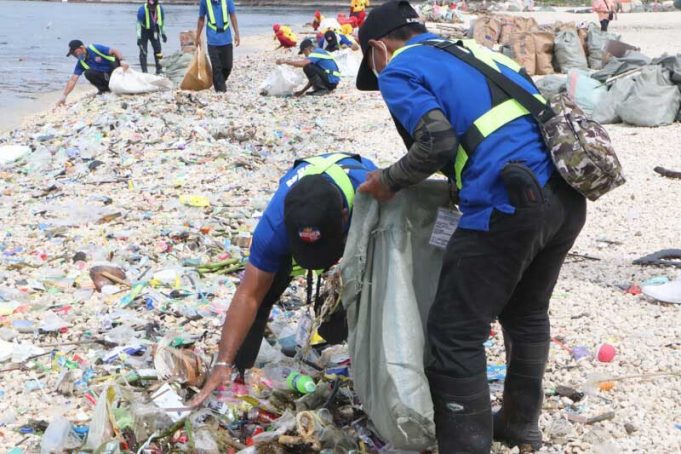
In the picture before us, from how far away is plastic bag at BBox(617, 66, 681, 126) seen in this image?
368 inches

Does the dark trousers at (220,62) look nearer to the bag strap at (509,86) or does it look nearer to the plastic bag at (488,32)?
the plastic bag at (488,32)

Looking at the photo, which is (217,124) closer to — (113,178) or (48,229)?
(113,178)

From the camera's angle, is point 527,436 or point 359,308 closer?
point 359,308

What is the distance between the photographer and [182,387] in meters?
3.34

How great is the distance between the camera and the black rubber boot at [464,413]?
2.55 m

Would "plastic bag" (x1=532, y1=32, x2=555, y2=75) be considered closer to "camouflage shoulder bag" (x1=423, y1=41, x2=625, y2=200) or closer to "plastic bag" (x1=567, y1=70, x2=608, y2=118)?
"plastic bag" (x1=567, y1=70, x2=608, y2=118)

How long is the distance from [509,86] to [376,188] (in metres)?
0.56

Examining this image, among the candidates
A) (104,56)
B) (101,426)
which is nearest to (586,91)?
(104,56)

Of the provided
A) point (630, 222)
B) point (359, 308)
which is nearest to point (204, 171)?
point (630, 222)

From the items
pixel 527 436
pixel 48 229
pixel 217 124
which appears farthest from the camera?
pixel 217 124

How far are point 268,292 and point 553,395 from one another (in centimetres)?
137

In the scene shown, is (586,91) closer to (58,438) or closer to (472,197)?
(472,197)

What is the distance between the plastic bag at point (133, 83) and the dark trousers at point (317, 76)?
7.75ft

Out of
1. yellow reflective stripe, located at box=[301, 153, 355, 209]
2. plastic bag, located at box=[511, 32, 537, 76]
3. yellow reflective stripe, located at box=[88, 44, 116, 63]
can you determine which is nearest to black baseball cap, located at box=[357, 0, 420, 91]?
yellow reflective stripe, located at box=[301, 153, 355, 209]
